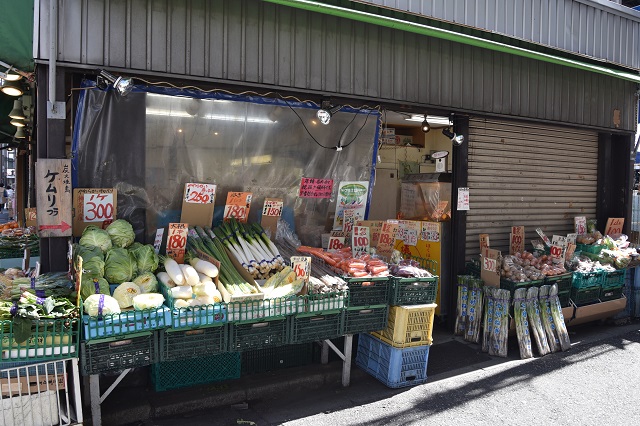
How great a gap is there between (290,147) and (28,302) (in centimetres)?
411

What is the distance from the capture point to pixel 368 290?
18.1ft

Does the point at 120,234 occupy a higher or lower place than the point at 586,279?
higher

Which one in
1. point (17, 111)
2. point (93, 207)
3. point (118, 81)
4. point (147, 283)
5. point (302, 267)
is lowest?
point (147, 283)

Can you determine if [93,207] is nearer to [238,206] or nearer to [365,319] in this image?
[238,206]

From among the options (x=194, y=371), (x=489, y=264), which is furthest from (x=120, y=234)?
(x=489, y=264)

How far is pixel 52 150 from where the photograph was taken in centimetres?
480

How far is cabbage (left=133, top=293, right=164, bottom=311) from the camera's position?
14.2 feet

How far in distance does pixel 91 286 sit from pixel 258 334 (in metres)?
1.71

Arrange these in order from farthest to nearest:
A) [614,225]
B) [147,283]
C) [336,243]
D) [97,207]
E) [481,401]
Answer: [614,225] < [336,243] < [97,207] < [481,401] < [147,283]

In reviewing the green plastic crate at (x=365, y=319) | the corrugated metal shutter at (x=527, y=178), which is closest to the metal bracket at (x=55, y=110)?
the green plastic crate at (x=365, y=319)

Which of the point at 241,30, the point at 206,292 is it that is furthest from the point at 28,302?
the point at 241,30

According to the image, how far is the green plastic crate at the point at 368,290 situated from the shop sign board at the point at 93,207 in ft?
9.84

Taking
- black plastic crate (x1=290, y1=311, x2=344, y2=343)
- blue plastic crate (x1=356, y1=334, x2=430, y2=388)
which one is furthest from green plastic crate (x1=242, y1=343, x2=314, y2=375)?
black plastic crate (x1=290, y1=311, x2=344, y2=343)

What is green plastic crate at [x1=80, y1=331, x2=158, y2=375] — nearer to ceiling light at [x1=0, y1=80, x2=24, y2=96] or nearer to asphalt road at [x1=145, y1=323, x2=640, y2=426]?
asphalt road at [x1=145, y1=323, x2=640, y2=426]
